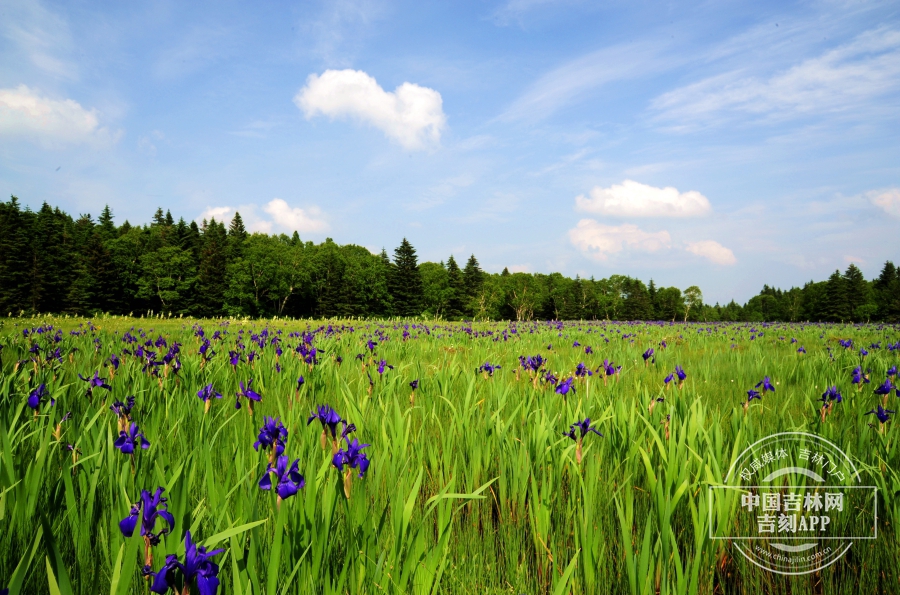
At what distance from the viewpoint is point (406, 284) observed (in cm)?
7406

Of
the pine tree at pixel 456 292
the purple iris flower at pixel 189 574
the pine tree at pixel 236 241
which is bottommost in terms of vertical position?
the purple iris flower at pixel 189 574

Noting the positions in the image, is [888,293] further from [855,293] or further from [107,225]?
[107,225]

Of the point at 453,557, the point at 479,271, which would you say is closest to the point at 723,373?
the point at 453,557

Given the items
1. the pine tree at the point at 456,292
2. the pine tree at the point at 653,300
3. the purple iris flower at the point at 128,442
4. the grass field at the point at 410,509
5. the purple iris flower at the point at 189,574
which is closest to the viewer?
the purple iris flower at the point at 189,574

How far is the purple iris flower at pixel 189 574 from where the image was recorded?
111 cm

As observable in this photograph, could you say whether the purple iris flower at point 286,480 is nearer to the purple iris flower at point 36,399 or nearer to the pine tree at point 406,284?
the purple iris flower at point 36,399

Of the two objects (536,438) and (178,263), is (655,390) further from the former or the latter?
(178,263)

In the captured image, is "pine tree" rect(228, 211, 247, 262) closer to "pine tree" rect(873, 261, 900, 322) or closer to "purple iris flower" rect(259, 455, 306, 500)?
"purple iris flower" rect(259, 455, 306, 500)

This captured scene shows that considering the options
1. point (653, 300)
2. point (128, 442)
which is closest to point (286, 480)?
point (128, 442)

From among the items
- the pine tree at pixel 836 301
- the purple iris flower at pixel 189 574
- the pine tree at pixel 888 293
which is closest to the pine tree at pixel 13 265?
the purple iris flower at pixel 189 574

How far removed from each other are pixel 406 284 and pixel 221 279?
3194cm

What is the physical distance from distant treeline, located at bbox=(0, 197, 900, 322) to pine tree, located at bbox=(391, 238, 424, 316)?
0.18 meters

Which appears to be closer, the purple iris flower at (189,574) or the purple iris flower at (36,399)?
the purple iris flower at (189,574)

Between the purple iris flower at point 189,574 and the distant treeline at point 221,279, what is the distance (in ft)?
210
